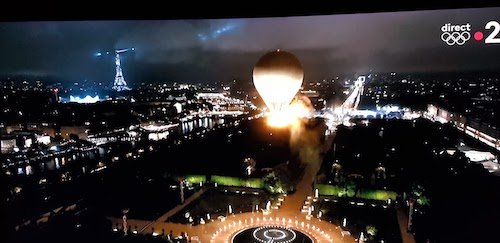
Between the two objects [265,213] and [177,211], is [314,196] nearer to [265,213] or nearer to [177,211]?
[265,213]

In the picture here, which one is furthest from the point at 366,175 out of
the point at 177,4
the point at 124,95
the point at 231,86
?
the point at 124,95

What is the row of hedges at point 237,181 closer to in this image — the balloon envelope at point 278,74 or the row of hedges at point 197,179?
the row of hedges at point 197,179

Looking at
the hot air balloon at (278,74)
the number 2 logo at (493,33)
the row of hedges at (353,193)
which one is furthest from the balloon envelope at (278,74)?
the row of hedges at (353,193)

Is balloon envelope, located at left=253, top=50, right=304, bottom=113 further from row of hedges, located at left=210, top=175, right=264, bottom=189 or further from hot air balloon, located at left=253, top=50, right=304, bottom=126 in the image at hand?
row of hedges, located at left=210, top=175, right=264, bottom=189

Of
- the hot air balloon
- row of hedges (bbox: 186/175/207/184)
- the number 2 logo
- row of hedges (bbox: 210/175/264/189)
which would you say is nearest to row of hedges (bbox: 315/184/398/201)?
row of hedges (bbox: 210/175/264/189)

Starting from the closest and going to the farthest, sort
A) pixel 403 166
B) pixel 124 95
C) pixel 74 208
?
1. pixel 74 208
2. pixel 403 166
3. pixel 124 95

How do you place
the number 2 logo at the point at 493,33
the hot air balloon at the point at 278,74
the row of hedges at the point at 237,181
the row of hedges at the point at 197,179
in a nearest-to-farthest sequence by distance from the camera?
1. the number 2 logo at the point at 493,33
2. the hot air balloon at the point at 278,74
3. the row of hedges at the point at 237,181
4. the row of hedges at the point at 197,179

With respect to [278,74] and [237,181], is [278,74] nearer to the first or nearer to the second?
[278,74]

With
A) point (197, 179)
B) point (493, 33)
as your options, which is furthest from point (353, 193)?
point (493, 33)
